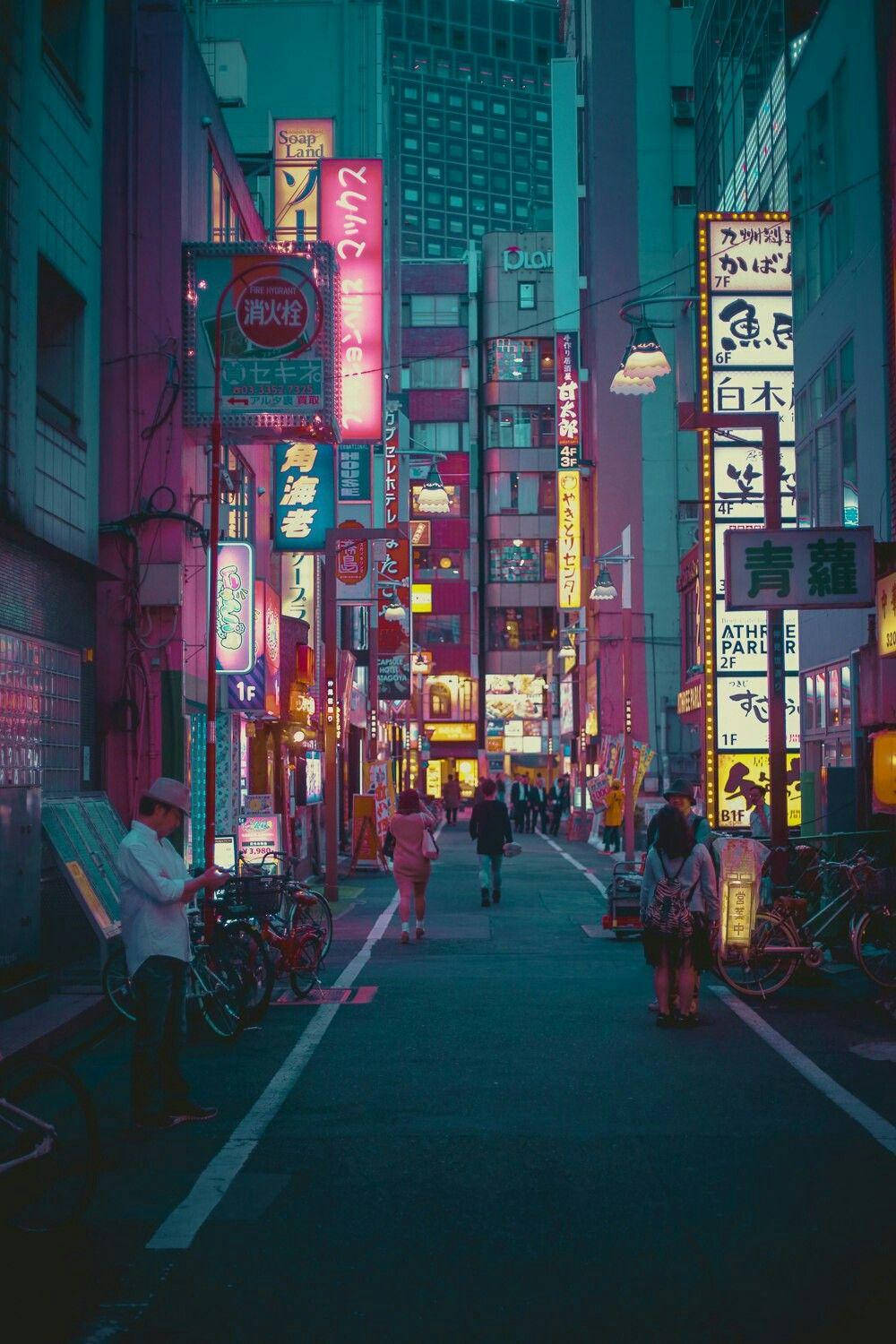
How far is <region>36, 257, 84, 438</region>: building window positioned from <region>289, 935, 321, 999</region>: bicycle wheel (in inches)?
254

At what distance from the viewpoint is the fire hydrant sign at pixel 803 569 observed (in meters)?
16.0

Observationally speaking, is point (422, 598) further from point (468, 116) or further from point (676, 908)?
point (468, 116)

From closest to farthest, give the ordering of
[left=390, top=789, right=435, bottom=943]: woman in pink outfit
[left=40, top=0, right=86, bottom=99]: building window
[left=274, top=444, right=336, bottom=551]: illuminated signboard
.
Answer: [left=40, top=0, right=86, bottom=99]: building window
[left=390, top=789, right=435, bottom=943]: woman in pink outfit
[left=274, top=444, right=336, bottom=551]: illuminated signboard

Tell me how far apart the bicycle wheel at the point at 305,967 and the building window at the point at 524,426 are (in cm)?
7566

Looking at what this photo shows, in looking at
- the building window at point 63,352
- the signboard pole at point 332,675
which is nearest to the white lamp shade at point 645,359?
the signboard pole at point 332,675

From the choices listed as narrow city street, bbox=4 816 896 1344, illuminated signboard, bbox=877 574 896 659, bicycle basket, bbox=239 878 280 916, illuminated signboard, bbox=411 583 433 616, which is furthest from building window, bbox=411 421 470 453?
narrow city street, bbox=4 816 896 1344

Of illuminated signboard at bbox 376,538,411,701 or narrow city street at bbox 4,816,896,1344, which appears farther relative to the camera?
illuminated signboard at bbox 376,538,411,701

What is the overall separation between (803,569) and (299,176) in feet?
58.5

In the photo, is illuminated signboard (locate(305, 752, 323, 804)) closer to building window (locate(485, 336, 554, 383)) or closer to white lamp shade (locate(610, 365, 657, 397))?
white lamp shade (locate(610, 365, 657, 397))

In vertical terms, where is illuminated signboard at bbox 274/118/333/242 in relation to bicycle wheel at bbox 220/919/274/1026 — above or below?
above

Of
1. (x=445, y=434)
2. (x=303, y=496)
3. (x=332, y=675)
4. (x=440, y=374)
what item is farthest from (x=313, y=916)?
(x=440, y=374)

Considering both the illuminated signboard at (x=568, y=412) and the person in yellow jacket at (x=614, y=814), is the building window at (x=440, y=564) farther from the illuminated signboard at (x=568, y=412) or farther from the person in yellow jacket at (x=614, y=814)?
the person in yellow jacket at (x=614, y=814)

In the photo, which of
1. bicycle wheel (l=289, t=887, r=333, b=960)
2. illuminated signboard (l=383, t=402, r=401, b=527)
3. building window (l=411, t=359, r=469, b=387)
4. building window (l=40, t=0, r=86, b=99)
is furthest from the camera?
building window (l=411, t=359, r=469, b=387)

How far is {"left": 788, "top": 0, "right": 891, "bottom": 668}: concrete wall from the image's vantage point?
722 inches
